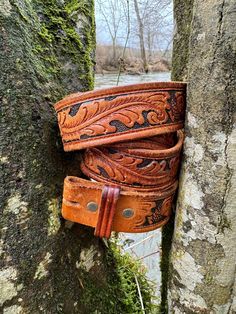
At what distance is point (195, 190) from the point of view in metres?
0.53

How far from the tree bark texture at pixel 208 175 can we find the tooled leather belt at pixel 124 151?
38 mm

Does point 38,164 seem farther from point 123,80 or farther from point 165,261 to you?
point 123,80

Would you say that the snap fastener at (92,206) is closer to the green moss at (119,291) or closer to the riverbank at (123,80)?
the green moss at (119,291)

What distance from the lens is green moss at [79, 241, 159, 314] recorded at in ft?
2.48

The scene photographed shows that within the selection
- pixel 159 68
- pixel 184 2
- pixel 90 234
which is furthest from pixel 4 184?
pixel 159 68

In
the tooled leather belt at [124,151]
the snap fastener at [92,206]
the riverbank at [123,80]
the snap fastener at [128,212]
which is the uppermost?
the tooled leather belt at [124,151]

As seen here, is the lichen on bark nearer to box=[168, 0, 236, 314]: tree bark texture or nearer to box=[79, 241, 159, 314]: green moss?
box=[79, 241, 159, 314]: green moss

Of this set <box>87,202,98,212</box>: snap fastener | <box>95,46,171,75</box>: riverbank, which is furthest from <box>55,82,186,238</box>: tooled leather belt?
<box>95,46,171,75</box>: riverbank

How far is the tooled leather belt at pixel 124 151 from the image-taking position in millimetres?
515

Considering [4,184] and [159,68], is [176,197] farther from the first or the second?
[159,68]

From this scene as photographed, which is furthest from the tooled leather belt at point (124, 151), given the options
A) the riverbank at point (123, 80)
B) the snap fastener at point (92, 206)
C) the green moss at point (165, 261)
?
the riverbank at point (123, 80)

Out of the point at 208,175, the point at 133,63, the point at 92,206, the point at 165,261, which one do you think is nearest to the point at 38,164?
the point at 92,206

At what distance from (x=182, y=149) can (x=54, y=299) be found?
0.42 meters

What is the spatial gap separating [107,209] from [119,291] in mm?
442
